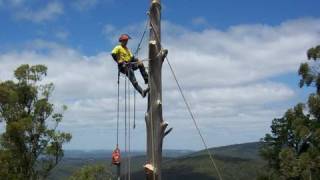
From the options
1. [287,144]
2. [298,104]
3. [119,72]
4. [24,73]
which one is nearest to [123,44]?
[119,72]

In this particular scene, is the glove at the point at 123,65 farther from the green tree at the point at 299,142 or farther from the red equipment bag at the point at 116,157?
the green tree at the point at 299,142

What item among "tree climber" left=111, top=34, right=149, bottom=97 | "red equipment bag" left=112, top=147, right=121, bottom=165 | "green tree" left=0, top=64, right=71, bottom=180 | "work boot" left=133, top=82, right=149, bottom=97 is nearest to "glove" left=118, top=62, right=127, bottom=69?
"tree climber" left=111, top=34, right=149, bottom=97

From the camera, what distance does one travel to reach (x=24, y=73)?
3350 centimetres

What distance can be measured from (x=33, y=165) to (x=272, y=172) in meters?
26.1

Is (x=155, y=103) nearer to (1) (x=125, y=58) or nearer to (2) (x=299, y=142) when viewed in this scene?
(1) (x=125, y=58)

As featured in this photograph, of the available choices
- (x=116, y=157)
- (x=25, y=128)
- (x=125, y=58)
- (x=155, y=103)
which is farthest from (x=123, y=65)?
(x=25, y=128)

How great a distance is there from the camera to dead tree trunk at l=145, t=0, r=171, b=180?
9891mm

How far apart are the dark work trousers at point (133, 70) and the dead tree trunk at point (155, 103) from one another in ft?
2.22

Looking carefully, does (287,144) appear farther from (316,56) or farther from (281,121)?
(316,56)

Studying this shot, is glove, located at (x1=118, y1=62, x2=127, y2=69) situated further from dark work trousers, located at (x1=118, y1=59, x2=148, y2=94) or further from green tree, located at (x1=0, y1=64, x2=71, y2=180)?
green tree, located at (x1=0, y1=64, x2=71, y2=180)

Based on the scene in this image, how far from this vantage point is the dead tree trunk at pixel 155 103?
32.4 feet

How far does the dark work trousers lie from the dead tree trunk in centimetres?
68

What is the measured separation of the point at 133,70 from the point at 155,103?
1.53 m

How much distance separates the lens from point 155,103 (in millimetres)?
9961
